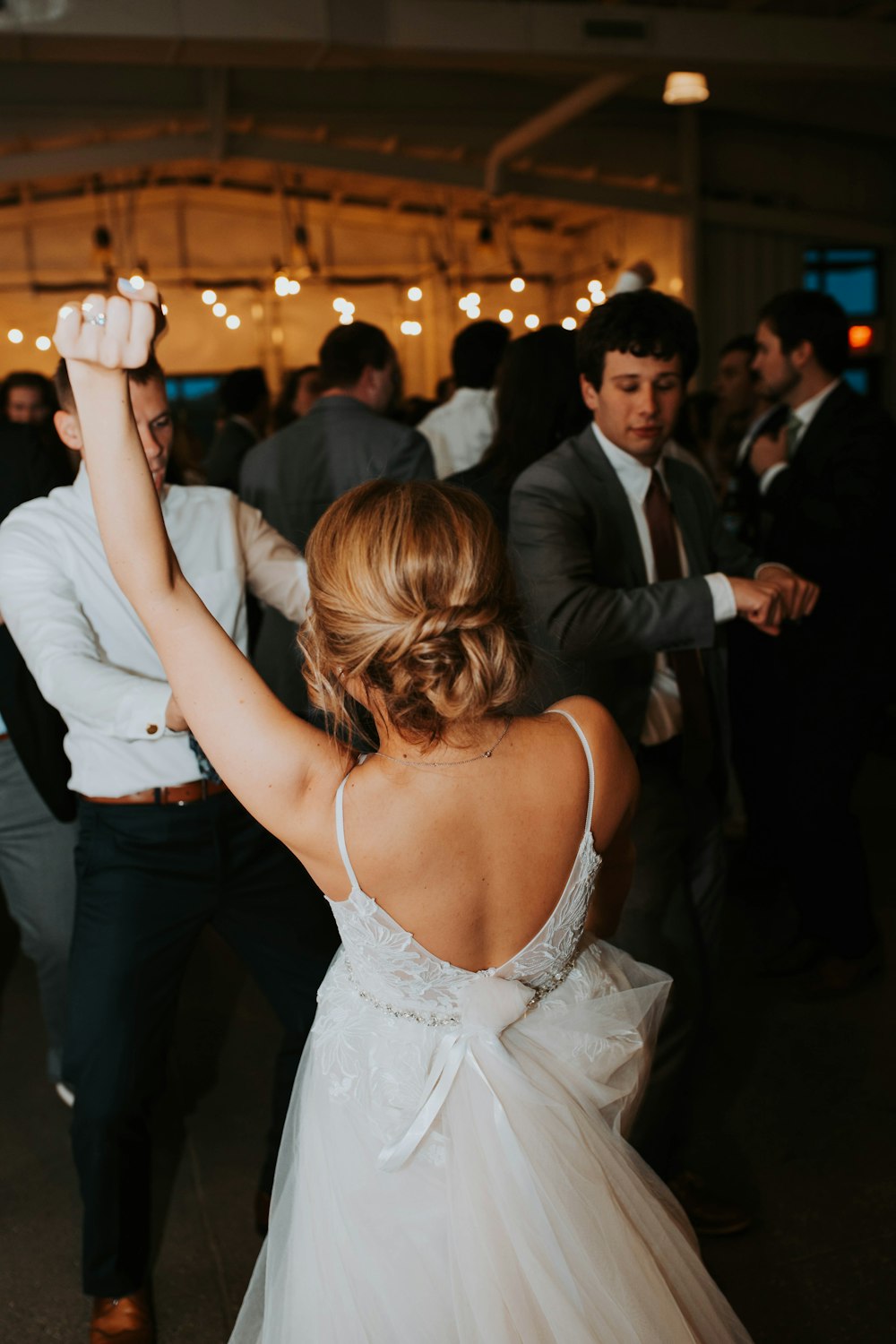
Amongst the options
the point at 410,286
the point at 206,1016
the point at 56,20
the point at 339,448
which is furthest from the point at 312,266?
the point at 206,1016

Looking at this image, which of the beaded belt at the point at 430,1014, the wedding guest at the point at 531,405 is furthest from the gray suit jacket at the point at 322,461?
the beaded belt at the point at 430,1014

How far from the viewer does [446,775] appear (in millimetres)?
1315

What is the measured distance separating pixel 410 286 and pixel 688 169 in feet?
13.7

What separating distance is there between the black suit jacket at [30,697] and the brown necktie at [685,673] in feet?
4.19

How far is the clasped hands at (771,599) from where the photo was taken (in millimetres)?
2143

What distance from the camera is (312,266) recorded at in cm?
1156

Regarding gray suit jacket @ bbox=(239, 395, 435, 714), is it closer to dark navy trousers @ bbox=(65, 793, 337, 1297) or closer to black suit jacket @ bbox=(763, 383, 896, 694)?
black suit jacket @ bbox=(763, 383, 896, 694)

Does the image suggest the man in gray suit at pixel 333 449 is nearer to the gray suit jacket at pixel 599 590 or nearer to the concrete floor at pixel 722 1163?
the concrete floor at pixel 722 1163

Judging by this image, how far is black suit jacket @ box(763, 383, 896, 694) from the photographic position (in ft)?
10.8

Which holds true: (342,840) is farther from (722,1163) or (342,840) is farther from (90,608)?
(722,1163)

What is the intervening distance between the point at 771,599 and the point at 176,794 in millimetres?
1102

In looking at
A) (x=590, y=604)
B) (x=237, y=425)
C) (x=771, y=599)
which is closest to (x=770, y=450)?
(x=771, y=599)

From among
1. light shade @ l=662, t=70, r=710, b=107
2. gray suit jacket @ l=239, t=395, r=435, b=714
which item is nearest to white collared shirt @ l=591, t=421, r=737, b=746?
gray suit jacket @ l=239, t=395, r=435, b=714

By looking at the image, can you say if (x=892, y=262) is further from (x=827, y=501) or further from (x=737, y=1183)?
(x=737, y=1183)
